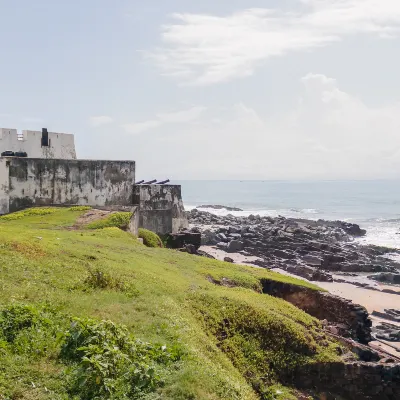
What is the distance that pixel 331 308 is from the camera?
15797 millimetres

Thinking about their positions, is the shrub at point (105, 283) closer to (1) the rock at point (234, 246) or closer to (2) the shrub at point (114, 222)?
(2) the shrub at point (114, 222)

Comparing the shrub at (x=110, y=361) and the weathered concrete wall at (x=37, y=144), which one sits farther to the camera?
the weathered concrete wall at (x=37, y=144)

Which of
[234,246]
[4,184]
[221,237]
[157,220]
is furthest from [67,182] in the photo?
[221,237]

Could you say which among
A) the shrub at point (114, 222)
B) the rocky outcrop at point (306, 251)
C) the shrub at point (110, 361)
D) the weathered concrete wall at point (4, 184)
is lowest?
the rocky outcrop at point (306, 251)

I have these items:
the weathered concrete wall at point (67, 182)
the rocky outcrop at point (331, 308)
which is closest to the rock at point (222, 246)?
the weathered concrete wall at point (67, 182)

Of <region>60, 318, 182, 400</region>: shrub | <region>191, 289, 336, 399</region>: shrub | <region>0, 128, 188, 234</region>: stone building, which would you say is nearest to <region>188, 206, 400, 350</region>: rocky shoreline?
<region>0, 128, 188, 234</region>: stone building

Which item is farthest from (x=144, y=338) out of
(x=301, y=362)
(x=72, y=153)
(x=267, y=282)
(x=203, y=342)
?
(x=72, y=153)

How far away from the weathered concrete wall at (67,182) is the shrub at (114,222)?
19.2 ft

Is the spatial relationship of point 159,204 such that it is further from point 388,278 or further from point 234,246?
point 388,278

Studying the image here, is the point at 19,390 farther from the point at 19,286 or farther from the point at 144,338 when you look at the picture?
the point at 19,286

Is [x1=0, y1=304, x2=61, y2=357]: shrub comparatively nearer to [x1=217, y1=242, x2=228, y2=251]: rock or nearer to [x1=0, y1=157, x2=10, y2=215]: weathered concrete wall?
[x1=0, y1=157, x2=10, y2=215]: weathered concrete wall

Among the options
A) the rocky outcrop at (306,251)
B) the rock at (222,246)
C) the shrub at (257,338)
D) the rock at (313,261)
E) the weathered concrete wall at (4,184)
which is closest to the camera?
the shrub at (257,338)

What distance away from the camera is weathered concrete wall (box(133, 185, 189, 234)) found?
107 ft

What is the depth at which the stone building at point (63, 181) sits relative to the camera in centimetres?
2747
